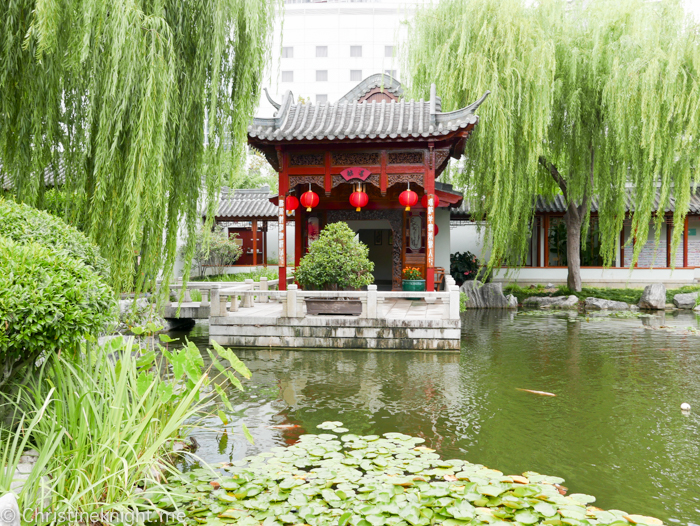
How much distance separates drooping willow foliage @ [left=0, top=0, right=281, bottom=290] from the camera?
3.12m

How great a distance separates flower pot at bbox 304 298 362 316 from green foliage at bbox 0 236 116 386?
5.20m

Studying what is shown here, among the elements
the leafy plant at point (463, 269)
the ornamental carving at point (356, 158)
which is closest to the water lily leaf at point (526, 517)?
the ornamental carving at point (356, 158)

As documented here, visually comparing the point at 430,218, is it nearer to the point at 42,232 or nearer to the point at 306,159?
the point at 306,159

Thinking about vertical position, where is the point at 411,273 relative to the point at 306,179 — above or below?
below

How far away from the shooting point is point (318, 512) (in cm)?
262

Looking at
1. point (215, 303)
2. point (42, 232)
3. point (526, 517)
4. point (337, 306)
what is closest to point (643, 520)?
point (526, 517)

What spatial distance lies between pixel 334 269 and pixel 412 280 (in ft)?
9.47

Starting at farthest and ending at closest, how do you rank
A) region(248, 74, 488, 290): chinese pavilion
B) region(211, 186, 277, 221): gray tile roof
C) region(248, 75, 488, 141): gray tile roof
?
region(211, 186, 277, 221): gray tile roof → region(248, 74, 488, 290): chinese pavilion → region(248, 75, 488, 141): gray tile roof

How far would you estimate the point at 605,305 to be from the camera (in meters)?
12.4

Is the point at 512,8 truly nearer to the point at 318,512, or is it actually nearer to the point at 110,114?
the point at 110,114

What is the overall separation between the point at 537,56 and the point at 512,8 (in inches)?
45.2

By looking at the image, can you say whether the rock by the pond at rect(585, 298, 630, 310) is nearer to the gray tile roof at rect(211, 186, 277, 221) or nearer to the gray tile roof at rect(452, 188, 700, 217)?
the gray tile roof at rect(452, 188, 700, 217)

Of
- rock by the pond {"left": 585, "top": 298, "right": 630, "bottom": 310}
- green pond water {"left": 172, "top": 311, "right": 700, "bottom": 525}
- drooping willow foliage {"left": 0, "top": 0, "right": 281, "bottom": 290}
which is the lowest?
green pond water {"left": 172, "top": 311, "right": 700, "bottom": 525}

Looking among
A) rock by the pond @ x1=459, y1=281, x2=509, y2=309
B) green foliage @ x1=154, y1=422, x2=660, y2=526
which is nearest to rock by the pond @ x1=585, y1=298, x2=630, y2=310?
rock by the pond @ x1=459, y1=281, x2=509, y2=309
